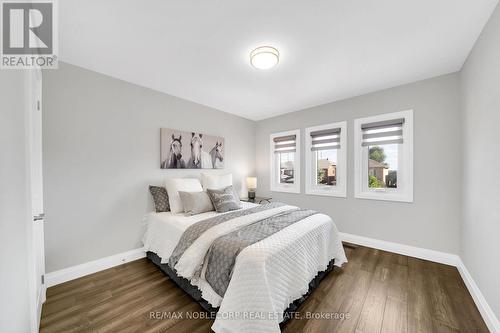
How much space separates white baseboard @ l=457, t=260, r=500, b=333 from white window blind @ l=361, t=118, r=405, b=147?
176 cm

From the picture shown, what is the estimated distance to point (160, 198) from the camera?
2738mm

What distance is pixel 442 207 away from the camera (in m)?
2.55

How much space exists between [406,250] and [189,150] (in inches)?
145

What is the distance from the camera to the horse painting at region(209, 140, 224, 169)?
3.70 meters

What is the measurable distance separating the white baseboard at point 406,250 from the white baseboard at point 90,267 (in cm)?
330

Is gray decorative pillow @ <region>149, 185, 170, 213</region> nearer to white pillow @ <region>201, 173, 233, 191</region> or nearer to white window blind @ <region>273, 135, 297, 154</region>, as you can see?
white pillow @ <region>201, 173, 233, 191</region>

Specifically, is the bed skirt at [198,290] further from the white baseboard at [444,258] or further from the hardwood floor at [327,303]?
the white baseboard at [444,258]

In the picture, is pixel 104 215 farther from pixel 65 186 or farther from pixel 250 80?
pixel 250 80

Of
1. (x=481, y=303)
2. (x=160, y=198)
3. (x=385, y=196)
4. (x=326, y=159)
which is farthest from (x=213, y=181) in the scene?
(x=481, y=303)

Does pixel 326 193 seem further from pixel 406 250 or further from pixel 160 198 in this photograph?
pixel 160 198

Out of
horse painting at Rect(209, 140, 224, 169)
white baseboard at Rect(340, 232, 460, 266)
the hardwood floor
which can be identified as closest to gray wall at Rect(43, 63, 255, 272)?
the hardwood floor

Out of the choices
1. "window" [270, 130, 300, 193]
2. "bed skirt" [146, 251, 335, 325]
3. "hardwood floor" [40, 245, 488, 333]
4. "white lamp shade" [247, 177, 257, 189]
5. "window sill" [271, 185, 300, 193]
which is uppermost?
"window" [270, 130, 300, 193]

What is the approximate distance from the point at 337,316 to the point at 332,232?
0.94 meters

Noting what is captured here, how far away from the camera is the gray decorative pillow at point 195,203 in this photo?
8.43 feet
